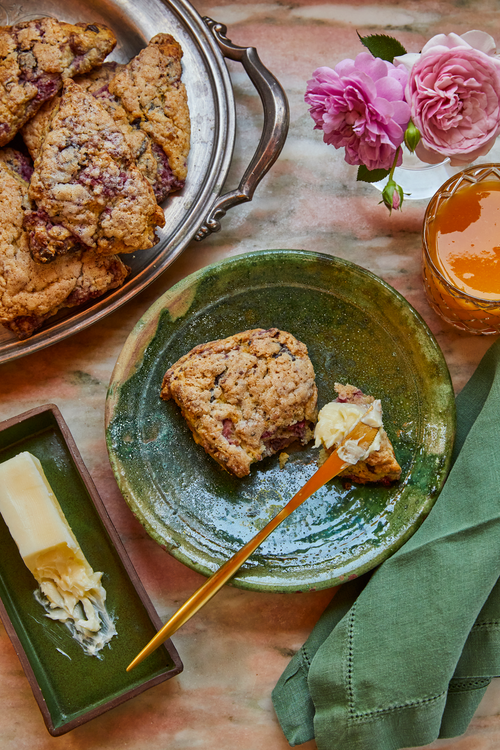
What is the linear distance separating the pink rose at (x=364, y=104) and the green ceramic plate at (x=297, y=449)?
1.75 feet

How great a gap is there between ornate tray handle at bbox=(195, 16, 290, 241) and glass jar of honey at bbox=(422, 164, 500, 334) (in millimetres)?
625

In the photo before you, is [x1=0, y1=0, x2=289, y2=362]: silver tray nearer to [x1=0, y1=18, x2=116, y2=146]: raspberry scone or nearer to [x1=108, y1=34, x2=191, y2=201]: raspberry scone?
[x1=108, y1=34, x2=191, y2=201]: raspberry scone

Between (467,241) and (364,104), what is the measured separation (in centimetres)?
72

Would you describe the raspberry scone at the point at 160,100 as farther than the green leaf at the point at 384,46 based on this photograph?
Yes

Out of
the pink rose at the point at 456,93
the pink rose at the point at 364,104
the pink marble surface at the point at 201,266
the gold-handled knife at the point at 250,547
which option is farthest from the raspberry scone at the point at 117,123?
the gold-handled knife at the point at 250,547

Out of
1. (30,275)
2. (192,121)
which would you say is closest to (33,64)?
(192,121)

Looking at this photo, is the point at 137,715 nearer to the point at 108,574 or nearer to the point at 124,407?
the point at 108,574

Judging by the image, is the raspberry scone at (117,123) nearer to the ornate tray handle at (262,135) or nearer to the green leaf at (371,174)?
the ornate tray handle at (262,135)

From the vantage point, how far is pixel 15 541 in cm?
215

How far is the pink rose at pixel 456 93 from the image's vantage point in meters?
1.69

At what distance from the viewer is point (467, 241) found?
219cm

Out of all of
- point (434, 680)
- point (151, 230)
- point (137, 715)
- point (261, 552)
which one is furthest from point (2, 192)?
point (434, 680)

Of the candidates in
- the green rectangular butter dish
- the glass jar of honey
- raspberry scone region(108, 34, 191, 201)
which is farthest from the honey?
the green rectangular butter dish

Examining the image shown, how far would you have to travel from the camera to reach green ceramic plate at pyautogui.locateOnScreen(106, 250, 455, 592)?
7.07 feet
